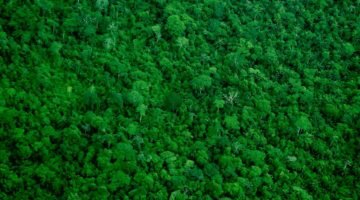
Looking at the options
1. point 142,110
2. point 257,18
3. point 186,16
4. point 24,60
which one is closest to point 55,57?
point 24,60

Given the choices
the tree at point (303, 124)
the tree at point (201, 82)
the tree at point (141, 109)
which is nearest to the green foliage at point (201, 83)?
the tree at point (201, 82)

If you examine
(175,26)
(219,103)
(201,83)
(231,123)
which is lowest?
(231,123)

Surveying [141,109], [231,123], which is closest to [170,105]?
[141,109]

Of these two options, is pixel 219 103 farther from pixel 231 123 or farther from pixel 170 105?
pixel 170 105

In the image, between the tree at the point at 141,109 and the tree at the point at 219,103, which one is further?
the tree at the point at 219,103

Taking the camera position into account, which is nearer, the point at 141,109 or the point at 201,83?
the point at 141,109

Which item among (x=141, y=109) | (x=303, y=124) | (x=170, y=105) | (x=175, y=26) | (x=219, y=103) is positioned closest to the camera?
(x=141, y=109)

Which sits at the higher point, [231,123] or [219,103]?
[219,103]

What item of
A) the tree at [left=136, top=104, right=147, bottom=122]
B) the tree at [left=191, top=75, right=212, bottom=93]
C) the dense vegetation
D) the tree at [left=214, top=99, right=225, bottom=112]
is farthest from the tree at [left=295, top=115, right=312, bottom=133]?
the tree at [left=136, top=104, right=147, bottom=122]

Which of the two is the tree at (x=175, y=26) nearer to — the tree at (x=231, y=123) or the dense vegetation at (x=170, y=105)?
the dense vegetation at (x=170, y=105)
